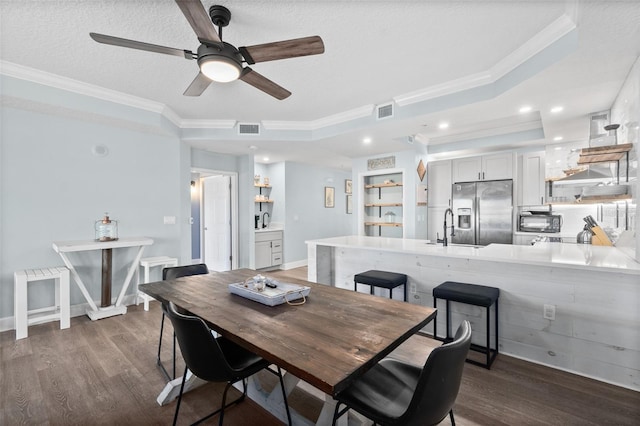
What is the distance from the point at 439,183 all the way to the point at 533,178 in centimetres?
143

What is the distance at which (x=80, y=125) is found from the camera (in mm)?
3600

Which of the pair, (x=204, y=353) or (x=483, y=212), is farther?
(x=483, y=212)

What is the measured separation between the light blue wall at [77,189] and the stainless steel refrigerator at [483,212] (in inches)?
187

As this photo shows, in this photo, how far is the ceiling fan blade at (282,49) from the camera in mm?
1833

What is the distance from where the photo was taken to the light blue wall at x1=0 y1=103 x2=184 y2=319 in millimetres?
3197

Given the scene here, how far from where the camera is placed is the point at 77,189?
11.8ft

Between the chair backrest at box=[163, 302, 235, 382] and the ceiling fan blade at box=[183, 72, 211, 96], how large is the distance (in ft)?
5.83

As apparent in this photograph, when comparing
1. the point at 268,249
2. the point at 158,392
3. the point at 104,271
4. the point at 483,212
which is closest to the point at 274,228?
the point at 268,249

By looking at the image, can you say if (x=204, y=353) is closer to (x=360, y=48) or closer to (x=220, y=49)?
(x=220, y=49)

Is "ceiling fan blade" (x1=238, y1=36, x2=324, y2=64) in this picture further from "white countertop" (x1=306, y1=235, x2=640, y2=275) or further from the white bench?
the white bench

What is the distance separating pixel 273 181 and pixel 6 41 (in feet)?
15.0

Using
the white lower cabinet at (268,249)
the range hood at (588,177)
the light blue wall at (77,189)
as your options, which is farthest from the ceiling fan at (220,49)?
the white lower cabinet at (268,249)

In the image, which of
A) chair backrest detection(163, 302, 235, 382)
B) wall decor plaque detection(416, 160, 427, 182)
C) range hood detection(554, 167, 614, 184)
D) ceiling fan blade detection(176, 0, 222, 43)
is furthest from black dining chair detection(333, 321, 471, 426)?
wall decor plaque detection(416, 160, 427, 182)

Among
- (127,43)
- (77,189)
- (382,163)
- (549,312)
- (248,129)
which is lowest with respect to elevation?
(549,312)
